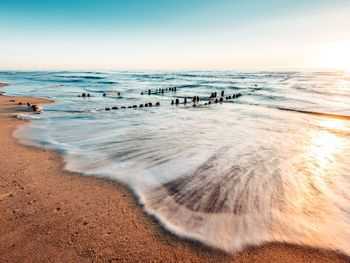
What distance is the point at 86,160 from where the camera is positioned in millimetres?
7195

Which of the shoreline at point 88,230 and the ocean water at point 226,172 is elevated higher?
the shoreline at point 88,230

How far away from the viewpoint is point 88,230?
408 centimetres

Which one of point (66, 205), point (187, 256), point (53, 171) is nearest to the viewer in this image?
point (187, 256)

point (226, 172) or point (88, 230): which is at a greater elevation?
point (88, 230)

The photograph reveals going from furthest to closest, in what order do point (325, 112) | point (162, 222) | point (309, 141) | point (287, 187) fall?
1. point (325, 112)
2. point (309, 141)
3. point (287, 187)
4. point (162, 222)

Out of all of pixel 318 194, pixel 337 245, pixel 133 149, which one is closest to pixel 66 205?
pixel 133 149

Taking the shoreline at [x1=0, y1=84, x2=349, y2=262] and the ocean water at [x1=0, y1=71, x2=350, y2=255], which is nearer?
the shoreline at [x1=0, y1=84, x2=349, y2=262]

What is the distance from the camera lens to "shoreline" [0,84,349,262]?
360 cm

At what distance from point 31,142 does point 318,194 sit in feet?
30.1

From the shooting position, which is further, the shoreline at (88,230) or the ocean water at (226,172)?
the ocean water at (226,172)

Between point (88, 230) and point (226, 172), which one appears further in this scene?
point (226, 172)

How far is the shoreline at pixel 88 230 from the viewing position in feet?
11.8

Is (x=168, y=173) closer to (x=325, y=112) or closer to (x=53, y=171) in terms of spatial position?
(x=53, y=171)

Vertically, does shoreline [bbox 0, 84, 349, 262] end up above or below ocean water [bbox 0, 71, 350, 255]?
above
